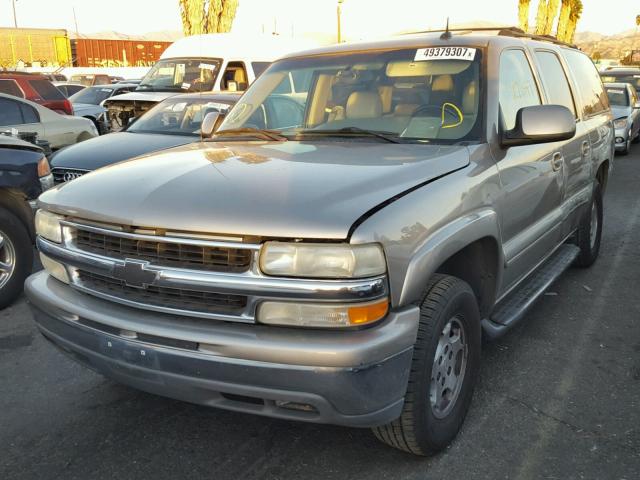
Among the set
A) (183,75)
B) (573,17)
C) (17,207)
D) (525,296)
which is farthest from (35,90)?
(573,17)

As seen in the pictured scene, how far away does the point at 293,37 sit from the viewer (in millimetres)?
15211

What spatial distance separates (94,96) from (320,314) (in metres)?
18.8

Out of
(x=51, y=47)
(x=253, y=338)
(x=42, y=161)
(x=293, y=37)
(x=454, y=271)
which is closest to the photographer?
(x=253, y=338)

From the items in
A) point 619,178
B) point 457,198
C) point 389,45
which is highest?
point 389,45

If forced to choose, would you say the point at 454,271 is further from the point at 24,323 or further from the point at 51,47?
the point at 51,47

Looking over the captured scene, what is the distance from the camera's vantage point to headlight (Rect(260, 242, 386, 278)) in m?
2.27

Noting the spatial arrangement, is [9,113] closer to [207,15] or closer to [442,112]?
[442,112]

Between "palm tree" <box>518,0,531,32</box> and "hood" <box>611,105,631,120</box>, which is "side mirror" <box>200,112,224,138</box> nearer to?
"hood" <box>611,105,631,120</box>

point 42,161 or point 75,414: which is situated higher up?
point 42,161

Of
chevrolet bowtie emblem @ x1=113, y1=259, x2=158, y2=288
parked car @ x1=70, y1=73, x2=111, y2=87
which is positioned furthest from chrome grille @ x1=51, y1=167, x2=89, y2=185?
parked car @ x1=70, y1=73, x2=111, y2=87

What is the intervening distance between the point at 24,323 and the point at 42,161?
1.49m

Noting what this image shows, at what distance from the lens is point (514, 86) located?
12.2 feet

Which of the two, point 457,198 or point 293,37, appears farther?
point 293,37

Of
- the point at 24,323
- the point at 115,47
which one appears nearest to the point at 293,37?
the point at 24,323
